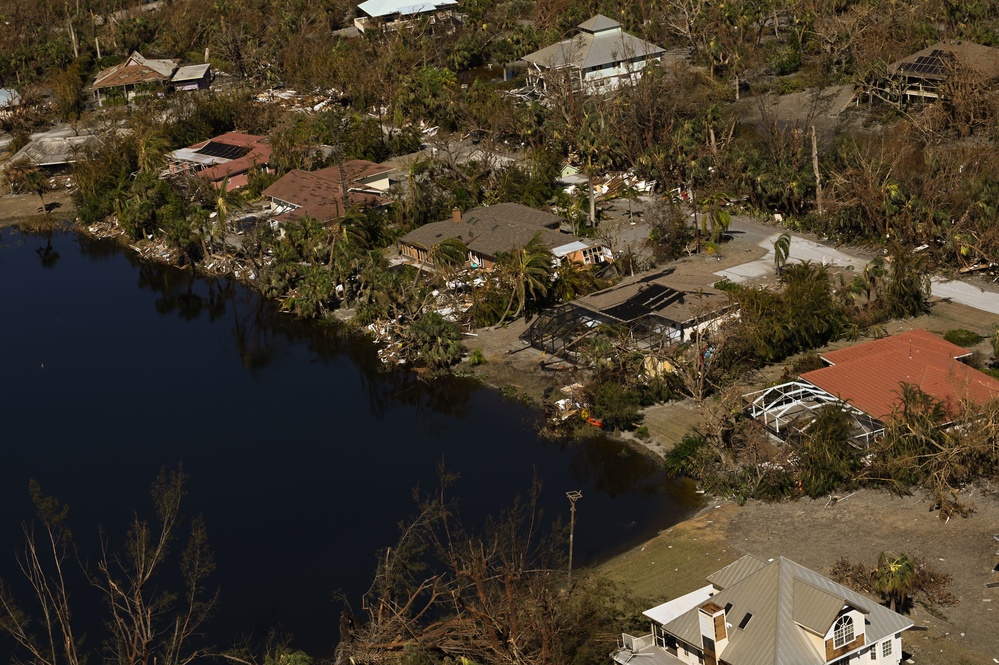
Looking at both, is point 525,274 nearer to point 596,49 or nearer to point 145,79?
point 596,49

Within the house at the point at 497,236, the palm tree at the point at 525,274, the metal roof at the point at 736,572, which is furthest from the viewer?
the house at the point at 497,236

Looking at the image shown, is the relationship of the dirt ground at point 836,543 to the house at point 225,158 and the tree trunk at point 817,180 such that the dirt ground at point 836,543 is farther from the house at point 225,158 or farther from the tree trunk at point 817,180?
the house at point 225,158

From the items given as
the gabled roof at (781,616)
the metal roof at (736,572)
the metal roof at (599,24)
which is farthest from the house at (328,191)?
the gabled roof at (781,616)

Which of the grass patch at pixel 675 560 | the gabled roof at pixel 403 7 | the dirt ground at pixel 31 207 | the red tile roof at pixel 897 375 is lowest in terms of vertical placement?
the dirt ground at pixel 31 207

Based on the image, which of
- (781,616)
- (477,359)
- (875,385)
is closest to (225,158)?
(477,359)

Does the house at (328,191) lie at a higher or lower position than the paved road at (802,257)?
higher

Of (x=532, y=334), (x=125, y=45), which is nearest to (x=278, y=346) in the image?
(x=532, y=334)
